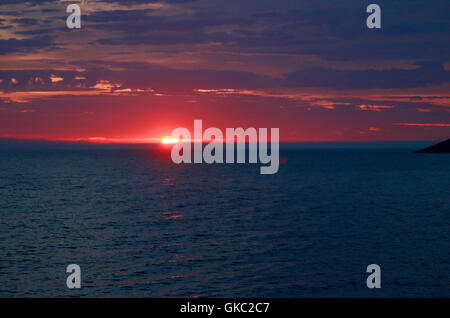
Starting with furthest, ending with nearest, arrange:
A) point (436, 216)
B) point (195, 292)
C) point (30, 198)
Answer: point (30, 198), point (436, 216), point (195, 292)

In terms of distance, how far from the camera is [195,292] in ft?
87.4

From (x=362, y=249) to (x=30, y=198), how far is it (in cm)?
5731

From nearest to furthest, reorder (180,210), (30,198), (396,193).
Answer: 1. (180,210)
2. (30,198)
3. (396,193)

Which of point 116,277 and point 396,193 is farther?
point 396,193

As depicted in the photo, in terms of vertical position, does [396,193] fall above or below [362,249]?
above

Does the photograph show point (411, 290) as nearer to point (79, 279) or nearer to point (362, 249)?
point (362, 249)

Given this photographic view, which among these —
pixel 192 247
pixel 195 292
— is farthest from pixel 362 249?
pixel 195 292

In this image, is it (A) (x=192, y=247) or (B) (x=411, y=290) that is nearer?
(B) (x=411, y=290)

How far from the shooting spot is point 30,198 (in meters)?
76.4

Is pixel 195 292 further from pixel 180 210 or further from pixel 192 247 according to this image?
pixel 180 210
